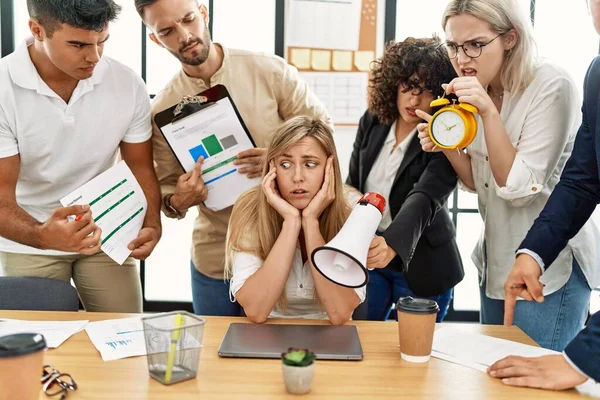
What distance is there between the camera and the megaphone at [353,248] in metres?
1.42

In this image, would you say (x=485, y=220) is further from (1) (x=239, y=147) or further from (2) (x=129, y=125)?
(2) (x=129, y=125)

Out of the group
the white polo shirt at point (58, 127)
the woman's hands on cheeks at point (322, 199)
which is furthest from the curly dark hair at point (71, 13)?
the woman's hands on cheeks at point (322, 199)

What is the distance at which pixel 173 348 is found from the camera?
136 centimetres

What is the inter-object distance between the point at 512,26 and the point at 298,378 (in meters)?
1.22

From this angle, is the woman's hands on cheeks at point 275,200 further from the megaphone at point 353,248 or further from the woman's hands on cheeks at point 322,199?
the megaphone at point 353,248

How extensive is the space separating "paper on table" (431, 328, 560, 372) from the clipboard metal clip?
115cm

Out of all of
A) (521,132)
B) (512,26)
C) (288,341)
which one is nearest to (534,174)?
(521,132)

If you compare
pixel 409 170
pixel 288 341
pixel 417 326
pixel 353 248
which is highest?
pixel 353 248

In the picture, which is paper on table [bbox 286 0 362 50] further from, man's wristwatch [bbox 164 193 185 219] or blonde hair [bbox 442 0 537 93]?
blonde hair [bbox 442 0 537 93]

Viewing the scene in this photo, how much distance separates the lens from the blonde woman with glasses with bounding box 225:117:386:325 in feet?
6.14

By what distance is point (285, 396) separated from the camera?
51.5 inches

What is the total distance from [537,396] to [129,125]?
169cm

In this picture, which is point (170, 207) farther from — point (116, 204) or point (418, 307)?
point (418, 307)

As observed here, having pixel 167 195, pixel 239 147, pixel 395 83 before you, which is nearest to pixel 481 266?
pixel 395 83
